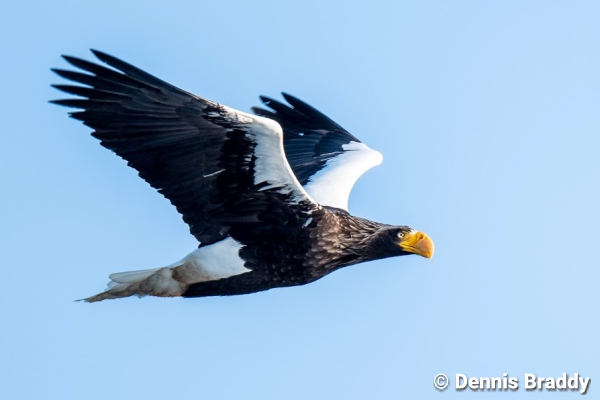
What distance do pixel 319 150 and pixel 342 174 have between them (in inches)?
29.2

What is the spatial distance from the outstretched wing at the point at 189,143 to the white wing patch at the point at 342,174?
5.33ft

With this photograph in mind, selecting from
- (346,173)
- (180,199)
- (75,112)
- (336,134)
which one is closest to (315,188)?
(346,173)

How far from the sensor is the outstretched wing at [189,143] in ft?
35.7

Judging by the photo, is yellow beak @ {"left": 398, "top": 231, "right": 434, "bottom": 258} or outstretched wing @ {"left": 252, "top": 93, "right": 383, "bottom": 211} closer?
yellow beak @ {"left": 398, "top": 231, "right": 434, "bottom": 258}

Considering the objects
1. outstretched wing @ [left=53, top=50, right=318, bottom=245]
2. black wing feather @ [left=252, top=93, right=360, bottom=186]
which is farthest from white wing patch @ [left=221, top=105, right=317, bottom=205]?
black wing feather @ [left=252, top=93, right=360, bottom=186]

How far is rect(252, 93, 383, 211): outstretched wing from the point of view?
44.7 feet

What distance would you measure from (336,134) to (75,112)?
14.1ft

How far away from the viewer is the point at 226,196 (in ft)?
38.0

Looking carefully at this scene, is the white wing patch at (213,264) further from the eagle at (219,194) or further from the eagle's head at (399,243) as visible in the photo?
the eagle's head at (399,243)

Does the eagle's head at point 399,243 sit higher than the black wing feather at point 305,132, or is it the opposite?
the black wing feather at point 305,132

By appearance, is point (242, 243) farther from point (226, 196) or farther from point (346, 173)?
point (346, 173)

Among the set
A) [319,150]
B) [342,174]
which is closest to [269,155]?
[342,174]

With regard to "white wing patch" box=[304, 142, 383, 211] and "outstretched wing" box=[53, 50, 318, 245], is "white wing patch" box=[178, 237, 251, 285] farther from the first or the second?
"white wing patch" box=[304, 142, 383, 211]

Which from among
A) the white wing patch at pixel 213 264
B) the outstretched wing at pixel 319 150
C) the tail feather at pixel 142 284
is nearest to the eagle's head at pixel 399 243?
the outstretched wing at pixel 319 150
